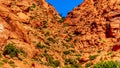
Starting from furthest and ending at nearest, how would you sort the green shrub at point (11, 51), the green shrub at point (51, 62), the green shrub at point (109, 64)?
the green shrub at point (51, 62)
the green shrub at point (109, 64)
the green shrub at point (11, 51)

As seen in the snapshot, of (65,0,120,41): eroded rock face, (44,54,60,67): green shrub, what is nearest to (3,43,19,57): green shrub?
(44,54,60,67): green shrub

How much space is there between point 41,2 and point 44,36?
1966 centimetres

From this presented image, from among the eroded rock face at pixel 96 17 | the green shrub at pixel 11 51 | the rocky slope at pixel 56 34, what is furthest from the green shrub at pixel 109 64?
the eroded rock face at pixel 96 17

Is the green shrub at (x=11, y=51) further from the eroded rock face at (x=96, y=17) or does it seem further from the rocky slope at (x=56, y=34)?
the eroded rock face at (x=96, y=17)

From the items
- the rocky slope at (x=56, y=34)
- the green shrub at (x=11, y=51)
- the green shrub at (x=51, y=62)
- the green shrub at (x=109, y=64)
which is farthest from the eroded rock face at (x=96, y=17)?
the green shrub at (x=11, y=51)

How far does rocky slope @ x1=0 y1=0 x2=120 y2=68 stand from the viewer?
52.7 m

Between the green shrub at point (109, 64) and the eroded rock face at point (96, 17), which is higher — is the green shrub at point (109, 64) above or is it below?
below

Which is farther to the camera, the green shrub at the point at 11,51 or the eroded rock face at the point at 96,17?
the eroded rock face at the point at 96,17

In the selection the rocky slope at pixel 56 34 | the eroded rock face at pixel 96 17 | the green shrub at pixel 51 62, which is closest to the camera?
the rocky slope at pixel 56 34

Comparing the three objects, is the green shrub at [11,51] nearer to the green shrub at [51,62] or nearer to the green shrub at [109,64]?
the green shrub at [51,62]

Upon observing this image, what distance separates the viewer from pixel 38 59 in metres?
54.4

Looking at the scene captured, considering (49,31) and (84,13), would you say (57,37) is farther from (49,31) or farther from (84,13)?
(84,13)

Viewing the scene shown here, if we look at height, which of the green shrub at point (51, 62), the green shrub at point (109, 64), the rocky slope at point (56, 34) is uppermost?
the rocky slope at point (56, 34)

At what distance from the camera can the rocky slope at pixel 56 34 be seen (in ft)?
173
